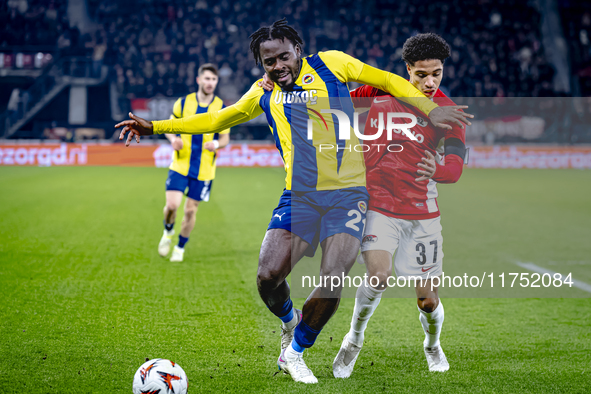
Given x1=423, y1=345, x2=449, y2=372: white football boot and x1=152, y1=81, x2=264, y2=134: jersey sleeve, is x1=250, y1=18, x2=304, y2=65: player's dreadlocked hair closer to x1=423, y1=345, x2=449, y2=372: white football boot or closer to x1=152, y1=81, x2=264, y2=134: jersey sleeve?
x1=152, y1=81, x2=264, y2=134: jersey sleeve

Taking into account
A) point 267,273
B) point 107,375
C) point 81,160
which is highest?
point 267,273

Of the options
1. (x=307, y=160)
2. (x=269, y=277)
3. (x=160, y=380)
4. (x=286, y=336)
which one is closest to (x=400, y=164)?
(x=307, y=160)

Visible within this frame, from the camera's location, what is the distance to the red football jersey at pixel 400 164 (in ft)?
11.4

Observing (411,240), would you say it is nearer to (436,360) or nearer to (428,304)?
(428,304)

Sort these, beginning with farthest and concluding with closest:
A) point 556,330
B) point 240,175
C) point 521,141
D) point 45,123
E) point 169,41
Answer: point 169,41, point 45,123, point 521,141, point 240,175, point 556,330

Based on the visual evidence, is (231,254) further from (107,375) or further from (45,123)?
(45,123)

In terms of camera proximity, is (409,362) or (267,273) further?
(409,362)

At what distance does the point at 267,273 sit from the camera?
3.22 m

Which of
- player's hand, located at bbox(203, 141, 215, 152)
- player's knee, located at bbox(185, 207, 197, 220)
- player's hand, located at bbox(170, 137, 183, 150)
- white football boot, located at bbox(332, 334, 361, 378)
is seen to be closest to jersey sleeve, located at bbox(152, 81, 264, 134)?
white football boot, located at bbox(332, 334, 361, 378)

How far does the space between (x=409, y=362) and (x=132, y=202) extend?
8821mm

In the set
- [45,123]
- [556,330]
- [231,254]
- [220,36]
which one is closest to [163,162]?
→ [45,123]

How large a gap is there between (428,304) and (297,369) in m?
0.85

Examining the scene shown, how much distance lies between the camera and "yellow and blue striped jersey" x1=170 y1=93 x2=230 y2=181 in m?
6.76

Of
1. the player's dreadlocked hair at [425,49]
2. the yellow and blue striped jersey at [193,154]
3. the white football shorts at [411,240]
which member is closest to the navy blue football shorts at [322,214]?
the white football shorts at [411,240]
